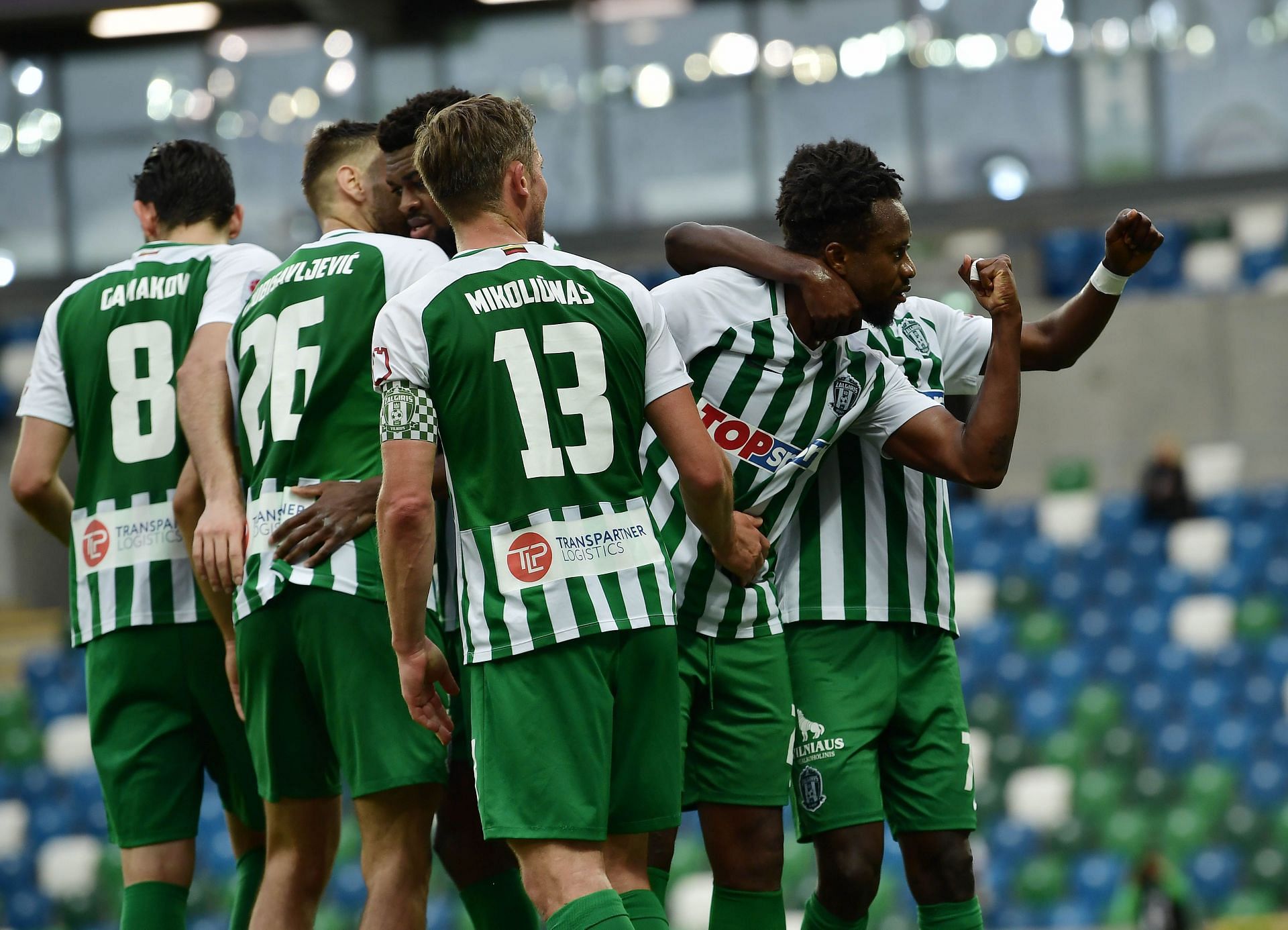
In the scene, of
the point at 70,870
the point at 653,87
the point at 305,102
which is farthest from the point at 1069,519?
the point at 70,870

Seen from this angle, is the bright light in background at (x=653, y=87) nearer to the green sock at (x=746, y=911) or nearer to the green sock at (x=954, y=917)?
the green sock at (x=954, y=917)

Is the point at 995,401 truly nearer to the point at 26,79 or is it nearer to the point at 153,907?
the point at 153,907

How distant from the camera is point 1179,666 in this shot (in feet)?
42.9

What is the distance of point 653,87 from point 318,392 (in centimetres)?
1336

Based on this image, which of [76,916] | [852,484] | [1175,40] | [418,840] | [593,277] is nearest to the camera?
[593,277]

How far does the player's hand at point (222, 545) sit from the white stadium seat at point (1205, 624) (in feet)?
36.1

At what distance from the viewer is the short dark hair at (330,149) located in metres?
4.06

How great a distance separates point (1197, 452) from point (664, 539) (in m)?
13.1

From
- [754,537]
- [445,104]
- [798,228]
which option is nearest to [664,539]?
[754,537]

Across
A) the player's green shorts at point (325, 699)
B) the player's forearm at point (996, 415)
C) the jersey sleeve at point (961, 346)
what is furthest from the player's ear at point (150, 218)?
the player's forearm at point (996, 415)

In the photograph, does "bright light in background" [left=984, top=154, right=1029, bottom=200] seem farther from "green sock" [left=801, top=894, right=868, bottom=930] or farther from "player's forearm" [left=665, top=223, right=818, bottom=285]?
"green sock" [left=801, top=894, right=868, bottom=930]

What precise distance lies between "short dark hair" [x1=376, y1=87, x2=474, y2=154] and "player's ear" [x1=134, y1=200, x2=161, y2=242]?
0.72 meters

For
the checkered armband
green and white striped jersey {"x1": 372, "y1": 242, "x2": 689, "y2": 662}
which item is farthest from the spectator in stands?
the checkered armband

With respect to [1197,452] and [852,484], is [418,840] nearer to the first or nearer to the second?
[852,484]
